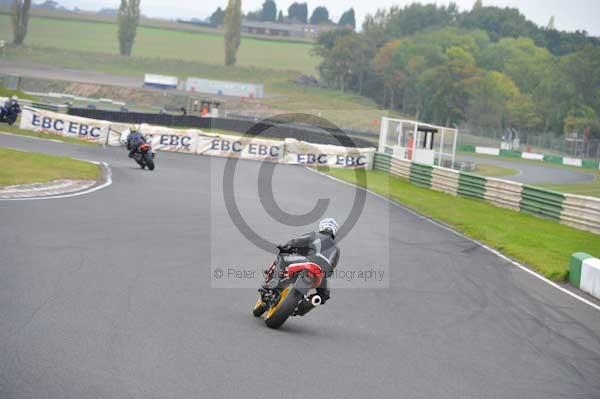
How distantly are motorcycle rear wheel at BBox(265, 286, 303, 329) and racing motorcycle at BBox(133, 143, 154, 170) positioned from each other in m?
19.8

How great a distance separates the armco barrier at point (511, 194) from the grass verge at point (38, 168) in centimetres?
1294

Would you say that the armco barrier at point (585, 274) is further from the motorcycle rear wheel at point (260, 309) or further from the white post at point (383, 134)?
the white post at point (383, 134)

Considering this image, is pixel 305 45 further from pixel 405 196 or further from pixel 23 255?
pixel 23 255

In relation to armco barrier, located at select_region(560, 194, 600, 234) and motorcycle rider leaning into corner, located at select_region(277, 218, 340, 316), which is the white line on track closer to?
armco barrier, located at select_region(560, 194, 600, 234)

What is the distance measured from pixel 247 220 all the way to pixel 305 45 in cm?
15849

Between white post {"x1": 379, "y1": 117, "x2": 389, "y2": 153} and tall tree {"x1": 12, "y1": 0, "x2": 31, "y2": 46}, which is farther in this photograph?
tall tree {"x1": 12, "y1": 0, "x2": 31, "y2": 46}

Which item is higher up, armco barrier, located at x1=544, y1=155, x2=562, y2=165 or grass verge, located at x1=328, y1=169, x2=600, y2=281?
grass verge, located at x1=328, y1=169, x2=600, y2=281

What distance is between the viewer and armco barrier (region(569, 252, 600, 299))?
47.6ft

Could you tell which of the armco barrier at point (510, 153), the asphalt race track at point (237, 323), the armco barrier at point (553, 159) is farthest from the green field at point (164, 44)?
the asphalt race track at point (237, 323)

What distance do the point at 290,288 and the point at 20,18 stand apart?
115m

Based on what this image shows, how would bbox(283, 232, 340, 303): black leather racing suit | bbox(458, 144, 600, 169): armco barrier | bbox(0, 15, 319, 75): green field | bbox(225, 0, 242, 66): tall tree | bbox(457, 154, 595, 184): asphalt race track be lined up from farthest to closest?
bbox(0, 15, 319, 75): green field, bbox(225, 0, 242, 66): tall tree, bbox(458, 144, 600, 169): armco barrier, bbox(457, 154, 595, 184): asphalt race track, bbox(283, 232, 340, 303): black leather racing suit

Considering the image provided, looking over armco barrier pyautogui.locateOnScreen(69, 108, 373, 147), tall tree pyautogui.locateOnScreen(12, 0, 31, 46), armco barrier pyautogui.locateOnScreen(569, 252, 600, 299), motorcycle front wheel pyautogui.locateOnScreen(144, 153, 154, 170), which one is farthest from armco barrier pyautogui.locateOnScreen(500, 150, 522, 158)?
tall tree pyautogui.locateOnScreen(12, 0, 31, 46)

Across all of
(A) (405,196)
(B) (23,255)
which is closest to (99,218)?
(B) (23,255)

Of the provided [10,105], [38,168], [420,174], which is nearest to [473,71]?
[420,174]
